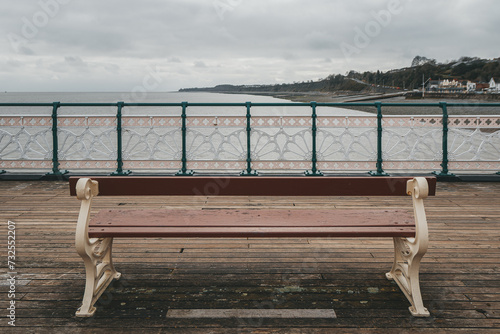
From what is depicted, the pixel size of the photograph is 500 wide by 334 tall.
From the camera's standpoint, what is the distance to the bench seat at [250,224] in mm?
3232

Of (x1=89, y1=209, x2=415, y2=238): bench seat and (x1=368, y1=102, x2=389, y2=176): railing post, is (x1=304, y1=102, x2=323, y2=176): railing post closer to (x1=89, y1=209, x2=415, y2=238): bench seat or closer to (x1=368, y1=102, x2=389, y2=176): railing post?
(x1=368, y1=102, x2=389, y2=176): railing post

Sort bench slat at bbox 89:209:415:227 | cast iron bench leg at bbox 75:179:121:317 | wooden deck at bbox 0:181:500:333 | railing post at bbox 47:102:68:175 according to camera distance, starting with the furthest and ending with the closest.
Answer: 1. railing post at bbox 47:102:68:175
2. bench slat at bbox 89:209:415:227
3. cast iron bench leg at bbox 75:179:121:317
4. wooden deck at bbox 0:181:500:333

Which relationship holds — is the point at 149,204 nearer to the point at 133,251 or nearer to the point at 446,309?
the point at 133,251

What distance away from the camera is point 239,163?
8.79m

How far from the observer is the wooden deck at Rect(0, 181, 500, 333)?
118 inches

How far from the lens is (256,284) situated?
3635 millimetres

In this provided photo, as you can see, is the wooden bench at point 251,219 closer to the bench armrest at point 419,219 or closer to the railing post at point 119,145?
the bench armrest at point 419,219

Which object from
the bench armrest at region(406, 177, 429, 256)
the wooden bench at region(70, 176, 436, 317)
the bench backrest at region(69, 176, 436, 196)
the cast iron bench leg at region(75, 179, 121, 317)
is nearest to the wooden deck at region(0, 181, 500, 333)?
the cast iron bench leg at region(75, 179, 121, 317)

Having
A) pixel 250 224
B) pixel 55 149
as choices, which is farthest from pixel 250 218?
pixel 55 149

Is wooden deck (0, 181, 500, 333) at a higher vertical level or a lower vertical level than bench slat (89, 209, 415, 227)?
lower

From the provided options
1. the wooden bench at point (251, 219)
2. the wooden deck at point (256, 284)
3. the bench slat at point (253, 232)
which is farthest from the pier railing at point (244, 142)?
the bench slat at point (253, 232)

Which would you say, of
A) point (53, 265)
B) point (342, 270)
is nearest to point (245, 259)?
point (342, 270)

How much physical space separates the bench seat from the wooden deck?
0.52 m

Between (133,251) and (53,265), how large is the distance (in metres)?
0.73
